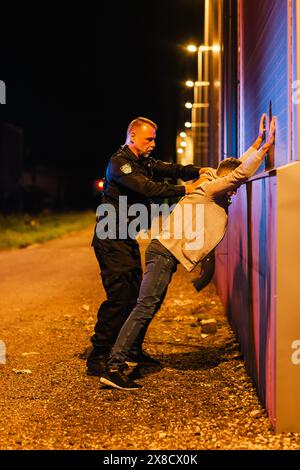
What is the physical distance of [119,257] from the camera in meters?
5.78

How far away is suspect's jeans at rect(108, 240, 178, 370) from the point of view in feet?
18.2

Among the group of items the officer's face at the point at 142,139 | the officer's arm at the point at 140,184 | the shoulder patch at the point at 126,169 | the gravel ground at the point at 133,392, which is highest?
the officer's face at the point at 142,139

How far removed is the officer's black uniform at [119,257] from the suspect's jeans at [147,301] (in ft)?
0.84

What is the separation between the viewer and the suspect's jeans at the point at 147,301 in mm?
5562

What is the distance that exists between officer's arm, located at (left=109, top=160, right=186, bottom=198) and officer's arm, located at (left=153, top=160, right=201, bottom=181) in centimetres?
53

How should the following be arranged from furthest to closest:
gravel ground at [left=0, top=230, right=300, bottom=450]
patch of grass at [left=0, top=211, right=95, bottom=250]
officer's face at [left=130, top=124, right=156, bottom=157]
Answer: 1. patch of grass at [left=0, top=211, right=95, bottom=250]
2. officer's face at [left=130, top=124, right=156, bottom=157]
3. gravel ground at [left=0, top=230, right=300, bottom=450]

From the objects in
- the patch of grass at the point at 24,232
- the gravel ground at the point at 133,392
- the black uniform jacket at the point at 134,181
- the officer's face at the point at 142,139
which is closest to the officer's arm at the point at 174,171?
the black uniform jacket at the point at 134,181

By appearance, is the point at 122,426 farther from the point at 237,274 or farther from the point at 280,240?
the point at 237,274

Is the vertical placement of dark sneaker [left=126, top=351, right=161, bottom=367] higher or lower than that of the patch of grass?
lower

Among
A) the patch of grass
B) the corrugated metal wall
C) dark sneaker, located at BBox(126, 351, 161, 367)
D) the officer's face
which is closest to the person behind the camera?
the corrugated metal wall

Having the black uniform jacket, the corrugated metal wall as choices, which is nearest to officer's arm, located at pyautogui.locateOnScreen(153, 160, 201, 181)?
the black uniform jacket

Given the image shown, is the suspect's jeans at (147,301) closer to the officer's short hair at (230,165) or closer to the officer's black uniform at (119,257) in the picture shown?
the officer's black uniform at (119,257)

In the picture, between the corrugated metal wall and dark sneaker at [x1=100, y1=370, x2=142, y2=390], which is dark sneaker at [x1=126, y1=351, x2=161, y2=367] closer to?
dark sneaker at [x1=100, y1=370, x2=142, y2=390]

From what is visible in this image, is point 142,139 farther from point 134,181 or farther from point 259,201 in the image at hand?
point 259,201
